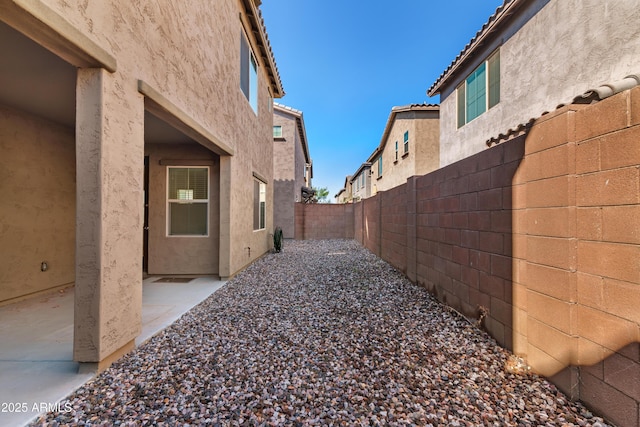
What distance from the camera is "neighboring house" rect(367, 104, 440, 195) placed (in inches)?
438

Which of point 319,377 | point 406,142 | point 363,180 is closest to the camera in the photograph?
point 319,377

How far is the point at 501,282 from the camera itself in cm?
261

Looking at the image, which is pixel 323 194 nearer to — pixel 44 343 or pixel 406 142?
pixel 406 142

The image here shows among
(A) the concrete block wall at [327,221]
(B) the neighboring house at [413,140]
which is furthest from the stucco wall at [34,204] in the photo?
(B) the neighboring house at [413,140]

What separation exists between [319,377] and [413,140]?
431 inches

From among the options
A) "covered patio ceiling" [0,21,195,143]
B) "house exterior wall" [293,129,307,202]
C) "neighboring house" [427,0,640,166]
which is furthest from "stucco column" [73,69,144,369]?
"house exterior wall" [293,129,307,202]

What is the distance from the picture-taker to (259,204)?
8172 mm

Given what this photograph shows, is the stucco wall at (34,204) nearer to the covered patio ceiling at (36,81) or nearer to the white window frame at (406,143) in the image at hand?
the covered patio ceiling at (36,81)

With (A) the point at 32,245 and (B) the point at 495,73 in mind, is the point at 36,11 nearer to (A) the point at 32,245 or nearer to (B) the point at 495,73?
(A) the point at 32,245

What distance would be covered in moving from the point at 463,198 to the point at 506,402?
2.25 meters

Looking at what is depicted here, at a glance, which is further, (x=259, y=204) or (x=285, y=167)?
(x=285, y=167)

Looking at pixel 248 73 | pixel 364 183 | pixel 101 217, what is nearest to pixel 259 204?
pixel 248 73

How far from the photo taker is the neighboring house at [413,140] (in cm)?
1113

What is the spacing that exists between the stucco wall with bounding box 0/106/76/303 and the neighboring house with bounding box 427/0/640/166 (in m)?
9.03
